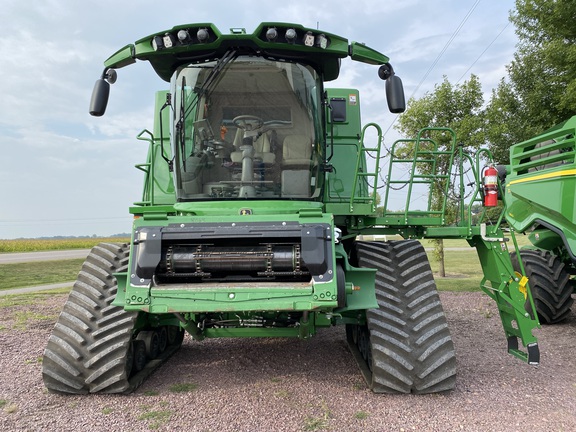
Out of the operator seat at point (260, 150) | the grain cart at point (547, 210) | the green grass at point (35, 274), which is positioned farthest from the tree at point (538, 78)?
the green grass at point (35, 274)

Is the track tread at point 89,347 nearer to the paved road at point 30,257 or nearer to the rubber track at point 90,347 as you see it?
the rubber track at point 90,347

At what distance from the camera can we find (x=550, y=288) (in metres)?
6.88

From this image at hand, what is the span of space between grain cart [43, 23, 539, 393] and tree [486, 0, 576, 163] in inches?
326

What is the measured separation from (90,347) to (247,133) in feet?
7.72

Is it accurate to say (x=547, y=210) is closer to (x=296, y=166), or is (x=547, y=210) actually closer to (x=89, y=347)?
(x=296, y=166)

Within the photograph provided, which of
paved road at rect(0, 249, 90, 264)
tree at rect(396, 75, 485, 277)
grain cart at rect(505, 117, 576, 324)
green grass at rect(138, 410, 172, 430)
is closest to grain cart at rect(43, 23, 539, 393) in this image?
green grass at rect(138, 410, 172, 430)

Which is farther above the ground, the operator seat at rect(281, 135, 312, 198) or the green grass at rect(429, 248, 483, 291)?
the operator seat at rect(281, 135, 312, 198)

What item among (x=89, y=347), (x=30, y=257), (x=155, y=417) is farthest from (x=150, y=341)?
(x=30, y=257)

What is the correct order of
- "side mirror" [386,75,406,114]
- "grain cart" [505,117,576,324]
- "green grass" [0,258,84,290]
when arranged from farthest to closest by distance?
"green grass" [0,258,84,290] → "grain cart" [505,117,576,324] → "side mirror" [386,75,406,114]

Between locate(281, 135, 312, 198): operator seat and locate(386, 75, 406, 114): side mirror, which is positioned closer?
locate(386, 75, 406, 114): side mirror

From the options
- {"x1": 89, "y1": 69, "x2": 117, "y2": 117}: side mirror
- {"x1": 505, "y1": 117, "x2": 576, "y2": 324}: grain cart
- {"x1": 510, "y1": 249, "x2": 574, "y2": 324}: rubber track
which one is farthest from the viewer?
{"x1": 510, "y1": 249, "x2": 574, "y2": 324}: rubber track

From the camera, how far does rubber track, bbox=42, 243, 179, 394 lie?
3.88 metres

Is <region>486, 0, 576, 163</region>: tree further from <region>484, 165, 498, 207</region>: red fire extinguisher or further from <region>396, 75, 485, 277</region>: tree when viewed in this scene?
<region>484, 165, 498, 207</region>: red fire extinguisher

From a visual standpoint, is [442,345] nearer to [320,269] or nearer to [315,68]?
[320,269]
